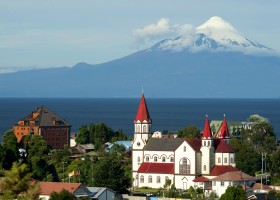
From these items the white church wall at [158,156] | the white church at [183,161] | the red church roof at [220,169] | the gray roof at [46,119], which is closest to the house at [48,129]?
the gray roof at [46,119]

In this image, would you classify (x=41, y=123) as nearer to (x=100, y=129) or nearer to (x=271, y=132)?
(x=100, y=129)

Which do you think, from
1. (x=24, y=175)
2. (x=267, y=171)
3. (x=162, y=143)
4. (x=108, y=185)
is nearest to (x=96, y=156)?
(x=162, y=143)

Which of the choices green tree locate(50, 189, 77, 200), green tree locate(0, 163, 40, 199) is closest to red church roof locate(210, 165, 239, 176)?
green tree locate(50, 189, 77, 200)

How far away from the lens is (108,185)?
218 ft

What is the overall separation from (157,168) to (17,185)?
50.6 meters

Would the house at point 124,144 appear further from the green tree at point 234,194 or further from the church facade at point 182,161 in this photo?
the green tree at point 234,194

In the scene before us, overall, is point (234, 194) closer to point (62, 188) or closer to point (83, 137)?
point (62, 188)

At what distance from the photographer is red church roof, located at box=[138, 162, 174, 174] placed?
78.0 metres

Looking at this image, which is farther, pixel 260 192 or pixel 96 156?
pixel 96 156

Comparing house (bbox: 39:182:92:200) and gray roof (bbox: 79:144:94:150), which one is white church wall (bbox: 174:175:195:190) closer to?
house (bbox: 39:182:92:200)

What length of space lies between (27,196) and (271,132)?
76630 millimetres

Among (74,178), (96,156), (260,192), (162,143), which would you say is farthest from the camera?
(96,156)

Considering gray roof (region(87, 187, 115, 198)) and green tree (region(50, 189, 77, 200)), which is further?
gray roof (region(87, 187, 115, 198))

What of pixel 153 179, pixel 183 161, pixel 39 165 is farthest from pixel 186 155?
pixel 39 165
